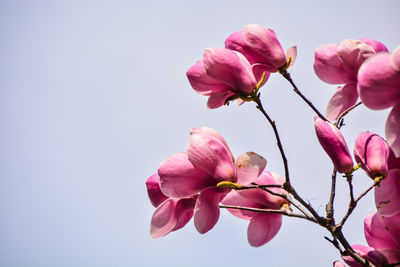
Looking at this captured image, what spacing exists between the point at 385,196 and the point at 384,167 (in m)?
0.03

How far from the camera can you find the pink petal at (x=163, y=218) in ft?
1.81

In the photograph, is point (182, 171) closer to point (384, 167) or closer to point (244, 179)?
point (244, 179)

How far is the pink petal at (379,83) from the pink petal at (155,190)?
30 cm

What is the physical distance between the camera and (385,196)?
0.47 m

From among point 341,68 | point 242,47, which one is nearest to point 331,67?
point 341,68

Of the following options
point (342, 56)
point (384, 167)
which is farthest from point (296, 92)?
point (384, 167)

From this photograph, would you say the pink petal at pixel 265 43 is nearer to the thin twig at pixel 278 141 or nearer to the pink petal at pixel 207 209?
the thin twig at pixel 278 141

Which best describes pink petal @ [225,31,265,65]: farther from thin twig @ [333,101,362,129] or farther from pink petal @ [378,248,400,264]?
pink petal @ [378,248,400,264]

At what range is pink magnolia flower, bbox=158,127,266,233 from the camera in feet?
1.65

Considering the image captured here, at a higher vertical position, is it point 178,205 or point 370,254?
point 178,205

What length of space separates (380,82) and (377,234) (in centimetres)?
24

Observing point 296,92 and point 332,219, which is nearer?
point 332,219

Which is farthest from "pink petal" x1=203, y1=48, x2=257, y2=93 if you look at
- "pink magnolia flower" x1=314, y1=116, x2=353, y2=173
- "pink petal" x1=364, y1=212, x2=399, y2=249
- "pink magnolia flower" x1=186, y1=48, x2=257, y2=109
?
"pink petal" x1=364, y1=212, x2=399, y2=249

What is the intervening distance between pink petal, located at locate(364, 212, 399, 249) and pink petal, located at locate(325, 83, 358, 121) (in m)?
0.17
